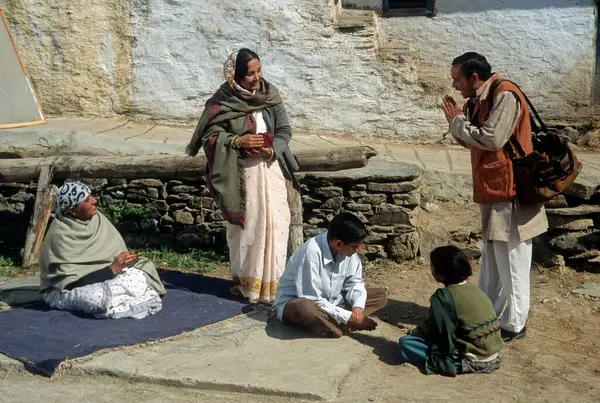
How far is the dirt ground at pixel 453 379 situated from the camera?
4547 mm

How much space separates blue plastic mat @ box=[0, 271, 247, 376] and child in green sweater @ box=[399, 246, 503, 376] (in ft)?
4.69

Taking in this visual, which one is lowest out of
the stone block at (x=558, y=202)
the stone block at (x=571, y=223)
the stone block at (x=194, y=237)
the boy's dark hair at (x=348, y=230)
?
the stone block at (x=194, y=237)

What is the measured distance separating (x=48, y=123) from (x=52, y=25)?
1.09 m

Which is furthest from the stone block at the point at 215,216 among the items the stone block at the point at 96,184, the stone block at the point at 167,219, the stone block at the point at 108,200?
the stone block at the point at 96,184

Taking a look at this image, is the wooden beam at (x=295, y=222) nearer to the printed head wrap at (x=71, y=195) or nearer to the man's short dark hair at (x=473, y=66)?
the printed head wrap at (x=71, y=195)

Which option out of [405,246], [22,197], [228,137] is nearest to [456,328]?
[228,137]

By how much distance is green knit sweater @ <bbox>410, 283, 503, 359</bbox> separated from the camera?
478 cm

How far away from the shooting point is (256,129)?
233 inches

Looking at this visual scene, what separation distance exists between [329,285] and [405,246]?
2.15m

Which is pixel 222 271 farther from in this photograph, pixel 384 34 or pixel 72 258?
pixel 384 34

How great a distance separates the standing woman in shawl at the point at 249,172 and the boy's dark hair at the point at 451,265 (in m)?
1.38

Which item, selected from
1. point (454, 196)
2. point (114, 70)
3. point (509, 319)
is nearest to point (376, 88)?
point (454, 196)

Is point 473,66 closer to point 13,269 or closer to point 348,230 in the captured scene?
point 348,230

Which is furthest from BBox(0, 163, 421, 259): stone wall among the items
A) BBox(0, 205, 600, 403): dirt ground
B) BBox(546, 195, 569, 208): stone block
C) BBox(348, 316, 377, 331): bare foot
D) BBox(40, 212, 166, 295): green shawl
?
BBox(348, 316, 377, 331): bare foot
